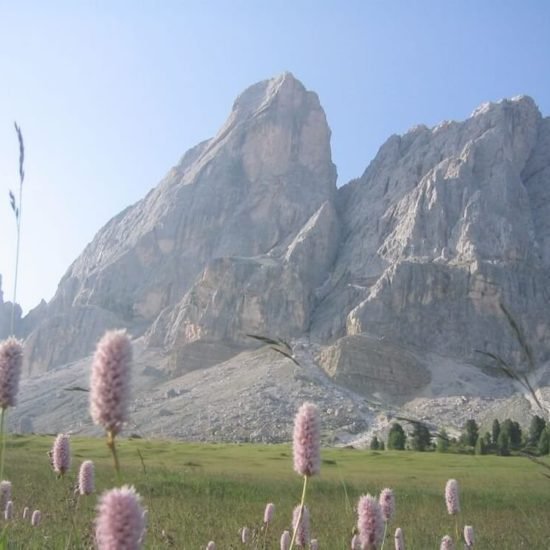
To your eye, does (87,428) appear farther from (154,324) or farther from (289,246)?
(289,246)

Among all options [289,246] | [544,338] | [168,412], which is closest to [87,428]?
[168,412]

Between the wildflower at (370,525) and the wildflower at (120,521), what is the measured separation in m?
2.38

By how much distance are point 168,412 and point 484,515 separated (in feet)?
403

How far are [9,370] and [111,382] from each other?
95cm

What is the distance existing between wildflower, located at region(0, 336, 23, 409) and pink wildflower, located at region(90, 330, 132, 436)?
718 millimetres

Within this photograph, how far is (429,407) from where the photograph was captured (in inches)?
5463

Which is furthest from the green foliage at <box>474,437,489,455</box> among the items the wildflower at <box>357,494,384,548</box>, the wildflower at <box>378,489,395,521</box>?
the wildflower at <box>357,494,384,548</box>

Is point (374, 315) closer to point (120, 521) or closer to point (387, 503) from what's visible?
point (387, 503)

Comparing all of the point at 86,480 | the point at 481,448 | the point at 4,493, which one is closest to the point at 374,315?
the point at 481,448

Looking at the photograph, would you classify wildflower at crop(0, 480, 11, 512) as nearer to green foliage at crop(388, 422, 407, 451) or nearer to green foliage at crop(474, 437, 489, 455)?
green foliage at crop(474, 437, 489, 455)

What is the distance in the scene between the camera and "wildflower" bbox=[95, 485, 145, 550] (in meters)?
2.26

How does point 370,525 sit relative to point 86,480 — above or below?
below

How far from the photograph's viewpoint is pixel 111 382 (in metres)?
2.60

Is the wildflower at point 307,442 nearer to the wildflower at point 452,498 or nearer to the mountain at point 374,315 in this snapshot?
the wildflower at point 452,498
